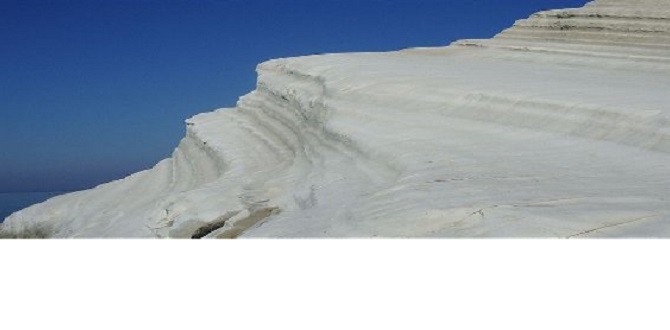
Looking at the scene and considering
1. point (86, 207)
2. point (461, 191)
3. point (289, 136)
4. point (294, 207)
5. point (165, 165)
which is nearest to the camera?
point (461, 191)

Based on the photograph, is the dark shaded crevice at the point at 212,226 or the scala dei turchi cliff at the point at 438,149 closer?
the scala dei turchi cliff at the point at 438,149

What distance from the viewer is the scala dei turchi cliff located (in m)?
4.20

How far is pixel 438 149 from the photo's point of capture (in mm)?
5887

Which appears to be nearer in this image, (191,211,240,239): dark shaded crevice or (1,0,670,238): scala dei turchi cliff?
Answer: (1,0,670,238): scala dei turchi cliff

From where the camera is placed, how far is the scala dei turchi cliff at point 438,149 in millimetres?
4201

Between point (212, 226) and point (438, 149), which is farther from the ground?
point (438, 149)

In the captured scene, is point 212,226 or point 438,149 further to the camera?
point 212,226
